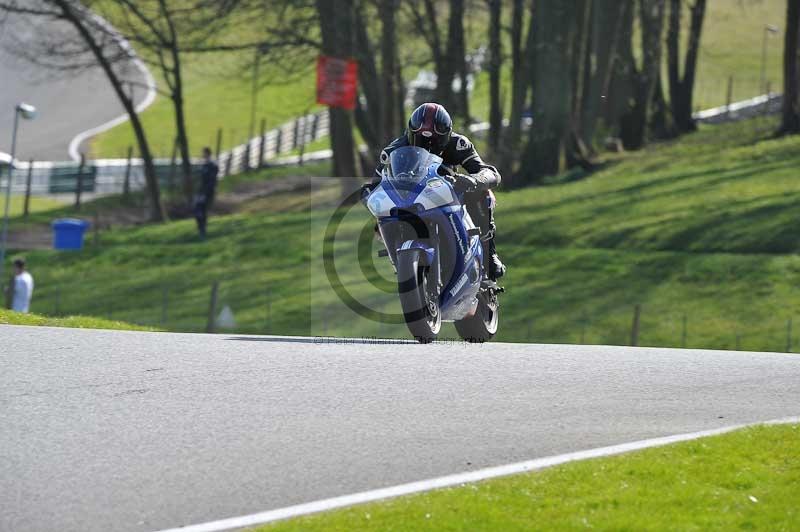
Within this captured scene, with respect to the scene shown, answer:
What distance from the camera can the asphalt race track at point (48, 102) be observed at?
62875mm

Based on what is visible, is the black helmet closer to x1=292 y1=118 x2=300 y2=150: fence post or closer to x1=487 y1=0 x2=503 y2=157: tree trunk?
x1=487 y1=0 x2=503 y2=157: tree trunk

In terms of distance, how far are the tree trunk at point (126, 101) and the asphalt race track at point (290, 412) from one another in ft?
96.6

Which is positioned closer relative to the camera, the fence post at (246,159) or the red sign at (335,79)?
the red sign at (335,79)

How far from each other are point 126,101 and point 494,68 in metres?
10.0

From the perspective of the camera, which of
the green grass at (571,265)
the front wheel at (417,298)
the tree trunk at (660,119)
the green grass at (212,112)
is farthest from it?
the green grass at (212,112)

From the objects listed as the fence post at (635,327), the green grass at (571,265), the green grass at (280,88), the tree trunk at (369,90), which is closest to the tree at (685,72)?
the green grass at (280,88)

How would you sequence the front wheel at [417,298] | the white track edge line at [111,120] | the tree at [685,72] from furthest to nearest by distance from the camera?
the white track edge line at [111,120] → the tree at [685,72] → the front wheel at [417,298]

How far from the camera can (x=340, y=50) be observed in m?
40.5

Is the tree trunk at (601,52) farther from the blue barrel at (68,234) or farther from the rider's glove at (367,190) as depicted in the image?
the rider's glove at (367,190)

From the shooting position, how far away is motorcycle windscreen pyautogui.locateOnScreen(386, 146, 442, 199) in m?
12.1

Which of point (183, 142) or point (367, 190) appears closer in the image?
point (367, 190)

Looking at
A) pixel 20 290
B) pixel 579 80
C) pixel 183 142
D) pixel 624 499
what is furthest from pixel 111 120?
pixel 624 499

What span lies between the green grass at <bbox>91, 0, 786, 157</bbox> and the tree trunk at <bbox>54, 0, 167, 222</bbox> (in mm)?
6843

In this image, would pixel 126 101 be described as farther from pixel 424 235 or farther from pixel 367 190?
pixel 424 235
